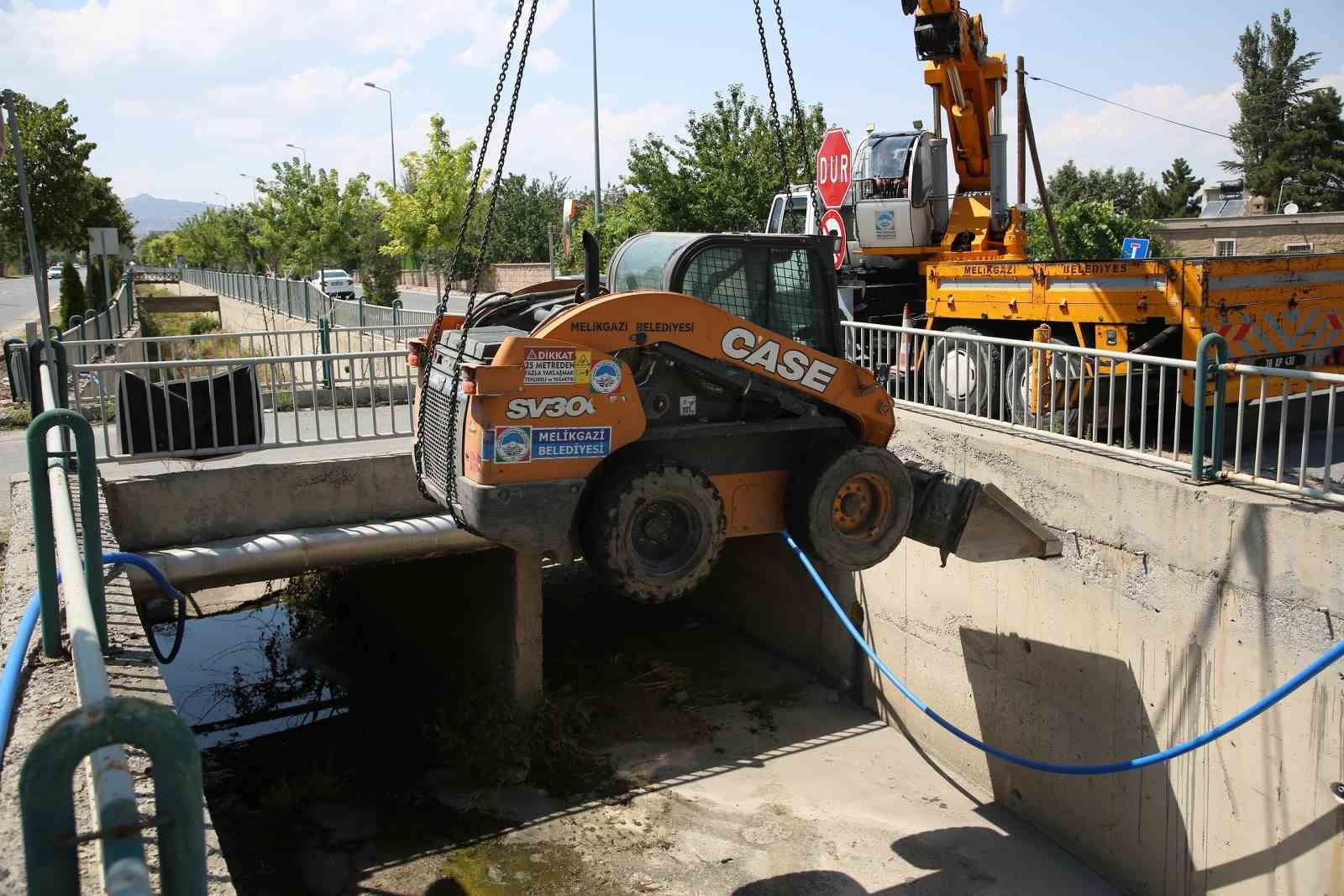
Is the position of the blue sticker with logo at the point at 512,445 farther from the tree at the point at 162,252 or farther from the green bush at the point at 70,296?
the tree at the point at 162,252

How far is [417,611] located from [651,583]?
345 inches

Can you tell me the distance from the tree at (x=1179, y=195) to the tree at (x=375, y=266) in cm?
4279

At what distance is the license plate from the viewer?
9.62 metres

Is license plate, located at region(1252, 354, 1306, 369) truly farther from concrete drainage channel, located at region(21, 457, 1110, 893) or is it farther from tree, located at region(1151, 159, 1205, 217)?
tree, located at region(1151, 159, 1205, 217)

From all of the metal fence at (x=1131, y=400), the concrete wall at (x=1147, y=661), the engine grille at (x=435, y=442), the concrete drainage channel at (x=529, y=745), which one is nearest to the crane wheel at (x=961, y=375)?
the metal fence at (x=1131, y=400)

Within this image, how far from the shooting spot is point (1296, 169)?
5644cm

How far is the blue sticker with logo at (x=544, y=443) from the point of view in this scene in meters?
5.27

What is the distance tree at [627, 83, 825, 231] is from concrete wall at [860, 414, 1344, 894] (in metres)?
16.3

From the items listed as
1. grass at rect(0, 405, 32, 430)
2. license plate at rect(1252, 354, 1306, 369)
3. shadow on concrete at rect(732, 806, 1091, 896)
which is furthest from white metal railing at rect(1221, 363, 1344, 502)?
grass at rect(0, 405, 32, 430)

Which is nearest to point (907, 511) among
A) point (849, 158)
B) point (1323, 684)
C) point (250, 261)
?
point (1323, 684)

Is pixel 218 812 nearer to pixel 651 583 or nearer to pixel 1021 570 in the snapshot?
pixel 651 583

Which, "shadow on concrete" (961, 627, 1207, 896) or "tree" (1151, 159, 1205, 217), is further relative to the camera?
"tree" (1151, 159, 1205, 217)

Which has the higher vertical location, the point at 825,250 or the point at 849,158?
the point at 849,158

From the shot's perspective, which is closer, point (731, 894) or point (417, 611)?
point (731, 894)
